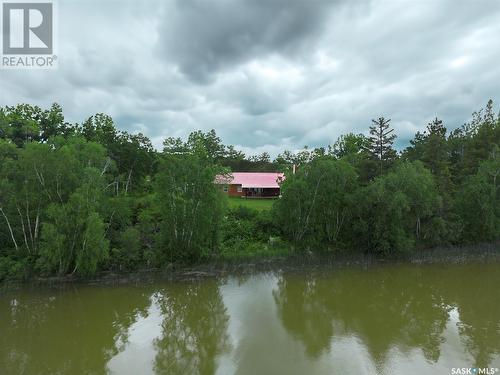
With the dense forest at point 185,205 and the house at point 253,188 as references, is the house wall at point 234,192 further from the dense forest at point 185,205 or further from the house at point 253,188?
the dense forest at point 185,205

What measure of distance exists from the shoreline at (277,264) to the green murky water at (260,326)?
2.71 feet

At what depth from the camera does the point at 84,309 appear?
1717 cm

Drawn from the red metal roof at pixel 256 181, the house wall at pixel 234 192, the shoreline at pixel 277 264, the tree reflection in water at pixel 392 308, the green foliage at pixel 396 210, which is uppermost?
the red metal roof at pixel 256 181

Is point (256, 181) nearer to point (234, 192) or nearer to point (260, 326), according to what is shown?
point (234, 192)

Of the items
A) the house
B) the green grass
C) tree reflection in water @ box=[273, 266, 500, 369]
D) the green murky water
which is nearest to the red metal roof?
the house

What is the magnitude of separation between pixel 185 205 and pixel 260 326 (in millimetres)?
9944

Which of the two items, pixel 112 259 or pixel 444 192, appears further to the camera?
pixel 444 192

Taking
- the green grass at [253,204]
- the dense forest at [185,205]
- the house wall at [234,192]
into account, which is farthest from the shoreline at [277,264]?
the house wall at [234,192]

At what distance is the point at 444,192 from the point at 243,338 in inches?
964

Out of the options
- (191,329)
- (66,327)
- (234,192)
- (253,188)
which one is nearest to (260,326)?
(191,329)

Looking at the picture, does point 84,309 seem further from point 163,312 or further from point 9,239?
point 9,239

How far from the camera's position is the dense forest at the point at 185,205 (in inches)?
779

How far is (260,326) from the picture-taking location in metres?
15.5

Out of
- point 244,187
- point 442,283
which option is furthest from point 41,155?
point 244,187
